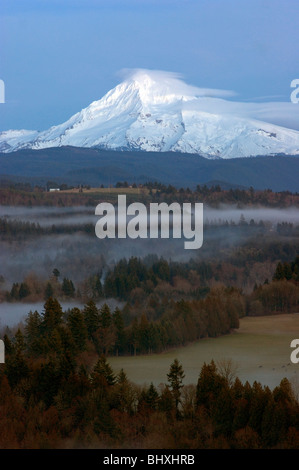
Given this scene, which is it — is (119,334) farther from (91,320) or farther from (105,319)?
(91,320)

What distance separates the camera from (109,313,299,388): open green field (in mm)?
70375

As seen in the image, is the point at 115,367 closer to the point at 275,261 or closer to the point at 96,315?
the point at 96,315

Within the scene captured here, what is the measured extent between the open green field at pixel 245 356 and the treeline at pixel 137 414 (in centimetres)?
901

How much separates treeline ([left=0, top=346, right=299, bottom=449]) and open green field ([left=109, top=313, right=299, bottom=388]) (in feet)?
29.6

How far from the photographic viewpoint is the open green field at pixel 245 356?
231 feet

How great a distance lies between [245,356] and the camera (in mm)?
82438

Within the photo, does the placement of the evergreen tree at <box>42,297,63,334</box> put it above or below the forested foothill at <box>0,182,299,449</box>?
above

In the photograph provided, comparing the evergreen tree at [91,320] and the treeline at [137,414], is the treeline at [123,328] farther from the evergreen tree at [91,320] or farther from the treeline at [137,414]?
the treeline at [137,414]

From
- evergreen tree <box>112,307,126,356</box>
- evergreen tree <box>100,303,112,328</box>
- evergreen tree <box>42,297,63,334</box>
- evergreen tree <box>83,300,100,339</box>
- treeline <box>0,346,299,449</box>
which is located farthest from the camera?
evergreen tree <box>100,303,112,328</box>

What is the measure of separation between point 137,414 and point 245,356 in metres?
30.5

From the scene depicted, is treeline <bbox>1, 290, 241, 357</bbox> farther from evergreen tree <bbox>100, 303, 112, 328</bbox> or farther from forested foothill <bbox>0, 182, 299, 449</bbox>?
forested foothill <bbox>0, 182, 299, 449</bbox>

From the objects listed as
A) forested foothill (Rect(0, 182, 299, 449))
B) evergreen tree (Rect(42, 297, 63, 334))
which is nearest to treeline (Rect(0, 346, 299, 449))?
forested foothill (Rect(0, 182, 299, 449))

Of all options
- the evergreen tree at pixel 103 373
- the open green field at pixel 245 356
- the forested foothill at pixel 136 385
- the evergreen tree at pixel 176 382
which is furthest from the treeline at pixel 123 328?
the evergreen tree at pixel 176 382
